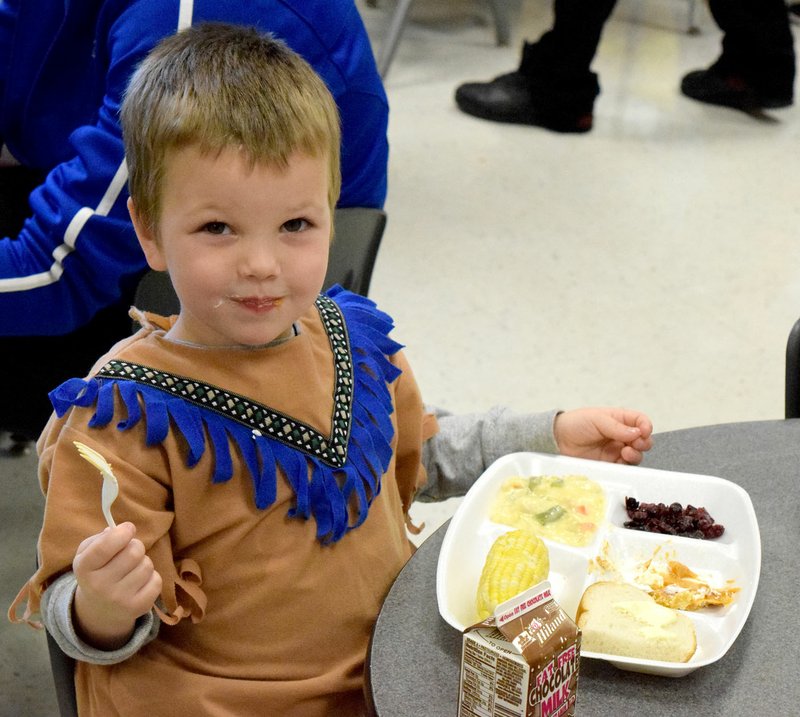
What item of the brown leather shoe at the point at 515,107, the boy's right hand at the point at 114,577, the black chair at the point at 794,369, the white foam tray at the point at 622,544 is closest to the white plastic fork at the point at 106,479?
the boy's right hand at the point at 114,577

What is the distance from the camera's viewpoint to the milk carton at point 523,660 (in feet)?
2.43

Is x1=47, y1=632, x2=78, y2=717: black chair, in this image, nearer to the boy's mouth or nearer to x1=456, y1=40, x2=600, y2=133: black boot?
the boy's mouth

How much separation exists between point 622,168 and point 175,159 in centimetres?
306

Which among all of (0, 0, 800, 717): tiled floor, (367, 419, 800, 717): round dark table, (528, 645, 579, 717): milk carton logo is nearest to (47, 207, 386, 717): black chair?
(367, 419, 800, 717): round dark table

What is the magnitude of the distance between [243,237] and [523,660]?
0.43 metres

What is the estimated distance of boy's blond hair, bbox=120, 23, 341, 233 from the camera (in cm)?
94

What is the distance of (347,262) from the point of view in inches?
53.8

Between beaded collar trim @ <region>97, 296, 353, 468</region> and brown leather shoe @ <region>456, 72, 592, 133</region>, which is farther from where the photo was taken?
brown leather shoe @ <region>456, 72, 592, 133</region>

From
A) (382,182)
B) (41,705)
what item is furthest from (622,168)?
(41,705)

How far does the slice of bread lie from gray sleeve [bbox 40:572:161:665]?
0.39m

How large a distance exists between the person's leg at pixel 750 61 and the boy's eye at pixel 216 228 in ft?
12.3

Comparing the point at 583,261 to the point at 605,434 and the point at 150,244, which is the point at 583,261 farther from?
the point at 150,244

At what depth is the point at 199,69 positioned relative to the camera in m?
0.97

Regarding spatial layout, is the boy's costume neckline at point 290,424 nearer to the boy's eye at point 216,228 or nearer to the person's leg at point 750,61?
the boy's eye at point 216,228
